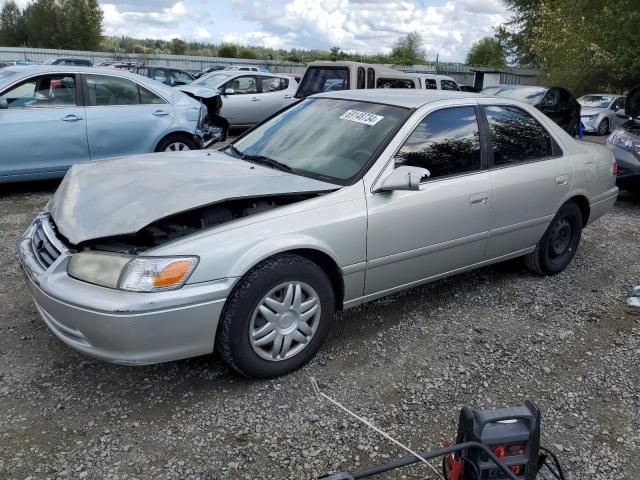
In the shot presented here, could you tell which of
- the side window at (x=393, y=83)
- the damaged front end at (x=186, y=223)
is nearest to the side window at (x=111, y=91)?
the damaged front end at (x=186, y=223)

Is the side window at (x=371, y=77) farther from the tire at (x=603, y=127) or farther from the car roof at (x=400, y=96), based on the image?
the tire at (x=603, y=127)

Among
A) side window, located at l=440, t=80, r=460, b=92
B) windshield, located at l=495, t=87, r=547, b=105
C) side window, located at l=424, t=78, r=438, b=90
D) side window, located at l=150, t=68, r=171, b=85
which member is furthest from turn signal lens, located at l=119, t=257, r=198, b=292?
side window, located at l=150, t=68, r=171, b=85

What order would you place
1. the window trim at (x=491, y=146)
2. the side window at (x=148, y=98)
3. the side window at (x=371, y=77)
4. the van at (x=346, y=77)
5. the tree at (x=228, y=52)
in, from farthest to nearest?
the tree at (x=228, y=52)
the side window at (x=371, y=77)
the van at (x=346, y=77)
the side window at (x=148, y=98)
the window trim at (x=491, y=146)

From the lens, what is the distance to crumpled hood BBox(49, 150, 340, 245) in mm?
2701

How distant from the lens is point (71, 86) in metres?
6.40

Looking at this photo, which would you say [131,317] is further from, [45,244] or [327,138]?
[327,138]

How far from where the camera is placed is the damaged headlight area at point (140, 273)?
2.52 m

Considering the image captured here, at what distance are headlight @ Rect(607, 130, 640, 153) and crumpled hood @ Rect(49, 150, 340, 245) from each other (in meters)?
5.67

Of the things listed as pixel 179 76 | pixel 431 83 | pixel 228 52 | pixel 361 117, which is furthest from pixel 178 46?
pixel 361 117

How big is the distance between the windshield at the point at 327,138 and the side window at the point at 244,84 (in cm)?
895

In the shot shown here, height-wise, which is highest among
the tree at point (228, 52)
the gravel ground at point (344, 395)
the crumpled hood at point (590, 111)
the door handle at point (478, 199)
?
the tree at point (228, 52)

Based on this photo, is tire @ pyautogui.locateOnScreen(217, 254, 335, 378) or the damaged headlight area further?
tire @ pyautogui.locateOnScreen(217, 254, 335, 378)

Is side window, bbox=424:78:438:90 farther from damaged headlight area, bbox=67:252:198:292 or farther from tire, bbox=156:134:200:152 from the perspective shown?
damaged headlight area, bbox=67:252:198:292

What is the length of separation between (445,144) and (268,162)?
1.16 m
